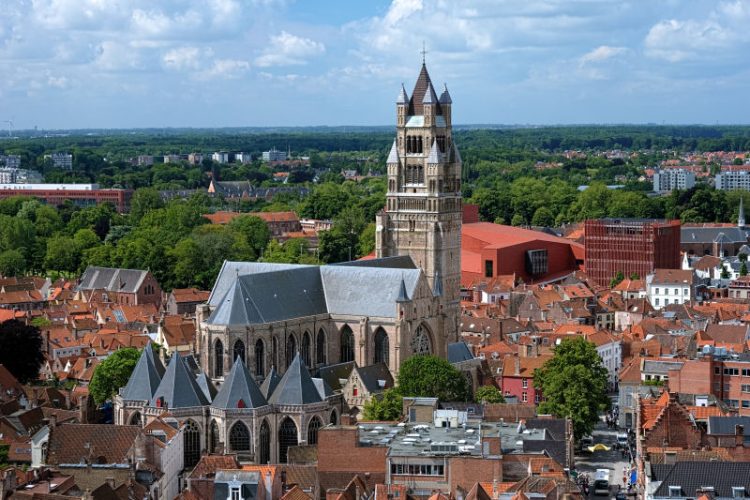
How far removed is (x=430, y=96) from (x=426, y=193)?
6.25 meters

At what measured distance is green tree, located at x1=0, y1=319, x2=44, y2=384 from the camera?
291 feet

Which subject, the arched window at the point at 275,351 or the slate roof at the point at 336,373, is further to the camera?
the arched window at the point at 275,351

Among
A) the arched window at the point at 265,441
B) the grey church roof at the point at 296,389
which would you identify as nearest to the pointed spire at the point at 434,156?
the grey church roof at the point at 296,389

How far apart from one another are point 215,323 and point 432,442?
22.0m

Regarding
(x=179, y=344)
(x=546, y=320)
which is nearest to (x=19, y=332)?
(x=179, y=344)

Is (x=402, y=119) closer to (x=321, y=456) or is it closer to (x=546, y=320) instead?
(x=546, y=320)

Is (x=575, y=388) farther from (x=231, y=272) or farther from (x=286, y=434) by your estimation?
(x=231, y=272)

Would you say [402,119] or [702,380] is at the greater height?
[402,119]

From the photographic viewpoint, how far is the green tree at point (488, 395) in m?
77.6

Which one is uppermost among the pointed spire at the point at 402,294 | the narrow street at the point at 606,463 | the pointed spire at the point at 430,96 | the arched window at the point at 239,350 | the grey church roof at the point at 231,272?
the pointed spire at the point at 430,96

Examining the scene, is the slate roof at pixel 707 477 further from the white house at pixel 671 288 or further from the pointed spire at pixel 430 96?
the white house at pixel 671 288

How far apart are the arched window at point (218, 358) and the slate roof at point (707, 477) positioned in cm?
2910

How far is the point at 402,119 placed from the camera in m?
96.4

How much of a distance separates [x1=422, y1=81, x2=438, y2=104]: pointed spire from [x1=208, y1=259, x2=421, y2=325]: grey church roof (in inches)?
561
